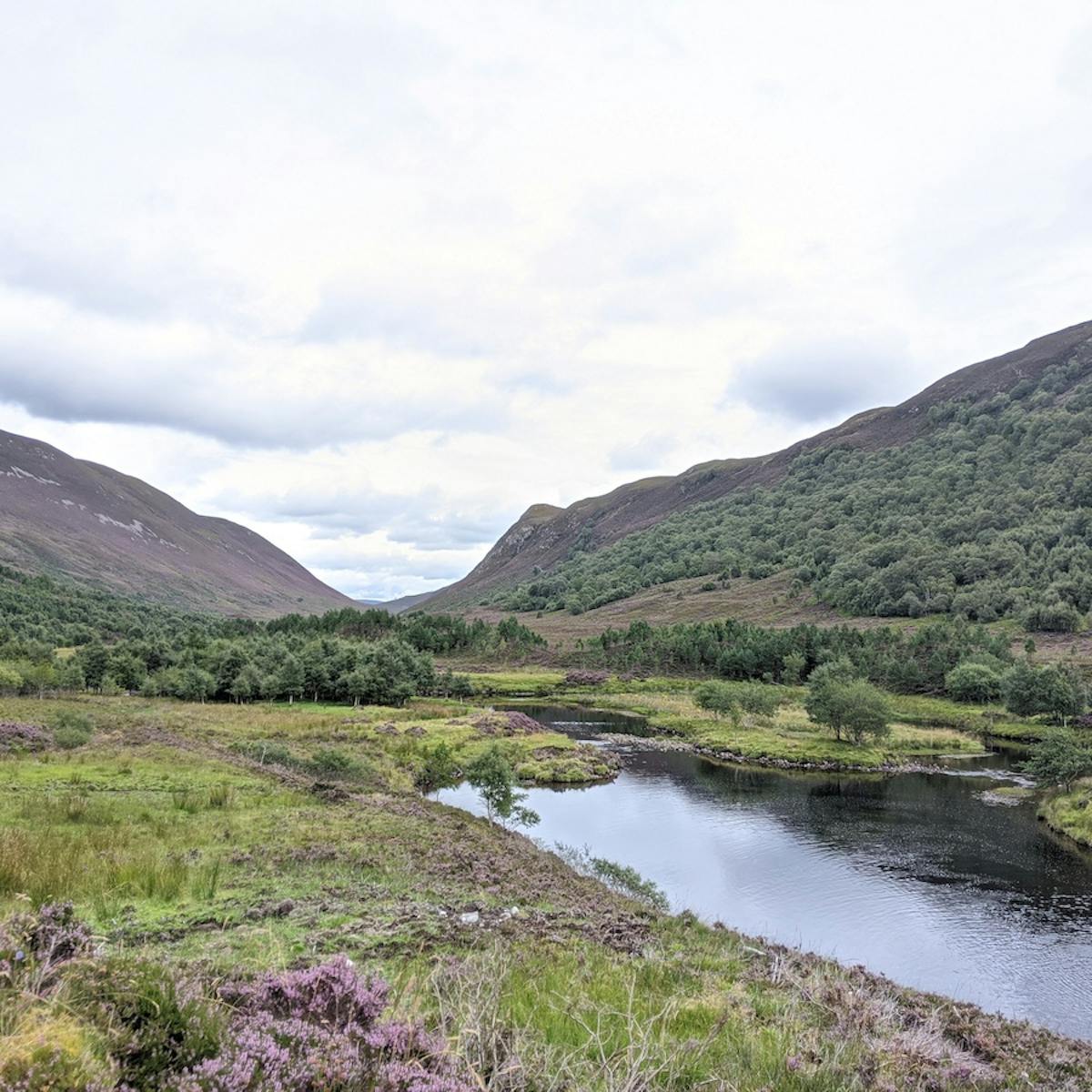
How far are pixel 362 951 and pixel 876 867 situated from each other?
31.6 metres

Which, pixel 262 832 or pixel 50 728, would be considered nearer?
pixel 262 832

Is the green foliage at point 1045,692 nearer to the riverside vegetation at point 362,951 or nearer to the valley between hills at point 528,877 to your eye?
the valley between hills at point 528,877

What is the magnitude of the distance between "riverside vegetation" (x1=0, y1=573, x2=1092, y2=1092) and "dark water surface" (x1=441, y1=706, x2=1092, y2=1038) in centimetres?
497

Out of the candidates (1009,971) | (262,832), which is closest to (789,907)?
(1009,971)

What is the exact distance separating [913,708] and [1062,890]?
61.1 metres

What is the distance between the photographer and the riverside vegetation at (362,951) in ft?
14.6

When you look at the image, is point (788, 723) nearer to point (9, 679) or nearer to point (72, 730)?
point (72, 730)

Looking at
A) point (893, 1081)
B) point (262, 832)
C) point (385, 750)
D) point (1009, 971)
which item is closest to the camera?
point (893, 1081)

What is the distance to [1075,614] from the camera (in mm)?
122625

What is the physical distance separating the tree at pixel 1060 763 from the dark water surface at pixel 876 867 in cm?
400

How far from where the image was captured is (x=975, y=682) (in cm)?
9062

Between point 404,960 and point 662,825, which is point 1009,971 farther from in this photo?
point 404,960

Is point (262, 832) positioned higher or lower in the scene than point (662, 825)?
higher

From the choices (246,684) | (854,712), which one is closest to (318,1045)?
(854,712)
